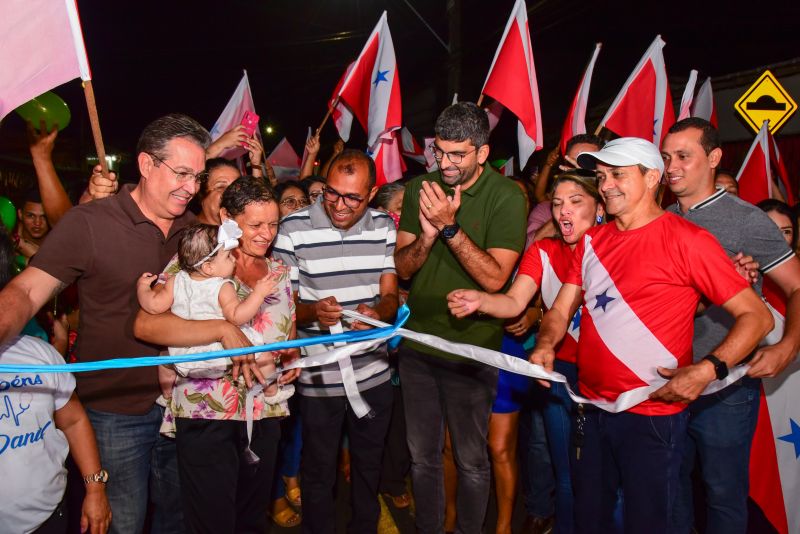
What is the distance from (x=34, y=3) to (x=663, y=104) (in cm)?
530

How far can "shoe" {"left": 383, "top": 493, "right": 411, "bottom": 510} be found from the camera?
4.61m

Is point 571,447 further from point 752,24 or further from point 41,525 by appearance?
point 752,24

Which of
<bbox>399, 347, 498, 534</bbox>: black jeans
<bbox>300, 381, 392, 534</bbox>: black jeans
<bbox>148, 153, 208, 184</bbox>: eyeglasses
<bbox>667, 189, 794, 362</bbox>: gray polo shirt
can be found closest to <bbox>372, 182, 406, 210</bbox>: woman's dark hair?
<bbox>399, 347, 498, 534</bbox>: black jeans

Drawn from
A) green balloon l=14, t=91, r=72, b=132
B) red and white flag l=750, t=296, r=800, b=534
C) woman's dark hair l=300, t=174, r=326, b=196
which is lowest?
red and white flag l=750, t=296, r=800, b=534

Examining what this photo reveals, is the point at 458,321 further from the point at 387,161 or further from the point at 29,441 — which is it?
the point at 387,161

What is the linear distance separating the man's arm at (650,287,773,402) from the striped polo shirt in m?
1.80

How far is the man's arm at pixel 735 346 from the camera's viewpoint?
253 cm

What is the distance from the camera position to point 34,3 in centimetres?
241

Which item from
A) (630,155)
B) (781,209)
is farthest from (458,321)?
(781,209)

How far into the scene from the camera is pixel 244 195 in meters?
3.15

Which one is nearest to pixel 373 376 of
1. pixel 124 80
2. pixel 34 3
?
pixel 34 3

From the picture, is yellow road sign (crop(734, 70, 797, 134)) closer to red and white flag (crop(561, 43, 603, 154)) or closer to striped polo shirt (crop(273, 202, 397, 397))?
red and white flag (crop(561, 43, 603, 154))

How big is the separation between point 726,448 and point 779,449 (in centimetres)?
87

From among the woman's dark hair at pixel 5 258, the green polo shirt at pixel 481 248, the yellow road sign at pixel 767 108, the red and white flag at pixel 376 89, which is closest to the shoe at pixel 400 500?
the green polo shirt at pixel 481 248
